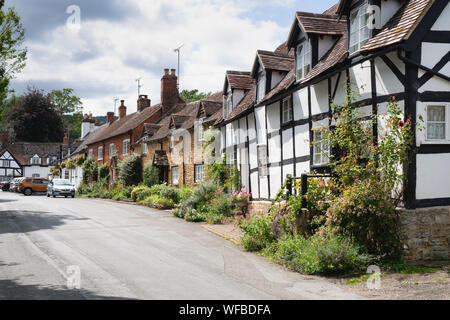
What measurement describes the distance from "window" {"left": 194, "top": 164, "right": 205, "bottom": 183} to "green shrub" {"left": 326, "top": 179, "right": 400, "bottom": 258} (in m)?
15.5

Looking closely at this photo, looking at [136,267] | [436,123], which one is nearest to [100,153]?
[136,267]

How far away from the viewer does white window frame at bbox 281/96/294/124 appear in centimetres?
1493

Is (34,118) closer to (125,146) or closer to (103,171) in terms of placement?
(103,171)

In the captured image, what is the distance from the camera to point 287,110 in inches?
602

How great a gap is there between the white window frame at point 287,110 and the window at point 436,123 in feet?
17.1

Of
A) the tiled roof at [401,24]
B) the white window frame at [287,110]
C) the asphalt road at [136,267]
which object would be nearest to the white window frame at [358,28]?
the tiled roof at [401,24]

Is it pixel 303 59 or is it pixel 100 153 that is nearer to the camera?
pixel 303 59

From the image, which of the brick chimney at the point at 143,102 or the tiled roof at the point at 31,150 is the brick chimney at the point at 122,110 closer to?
the brick chimney at the point at 143,102

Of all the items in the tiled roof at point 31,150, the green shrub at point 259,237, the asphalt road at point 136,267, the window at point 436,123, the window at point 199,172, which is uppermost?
the tiled roof at point 31,150

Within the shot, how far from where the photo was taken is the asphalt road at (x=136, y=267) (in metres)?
7.23
